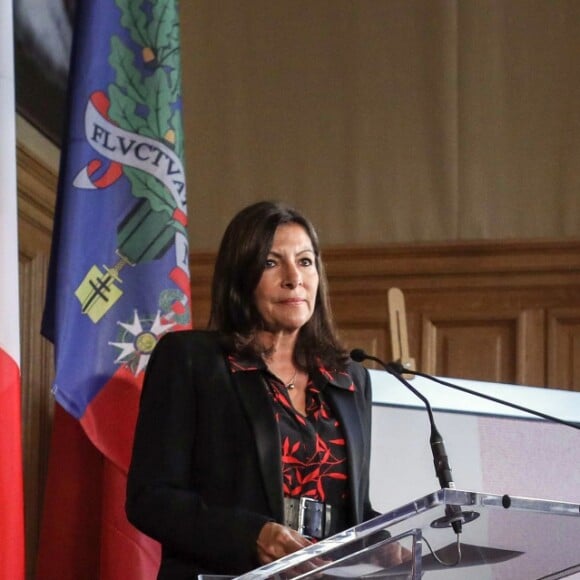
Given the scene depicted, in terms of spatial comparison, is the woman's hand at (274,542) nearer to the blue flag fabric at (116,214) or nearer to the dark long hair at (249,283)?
the dark long hair at (249,283)

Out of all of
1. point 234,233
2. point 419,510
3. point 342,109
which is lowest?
point 419,510

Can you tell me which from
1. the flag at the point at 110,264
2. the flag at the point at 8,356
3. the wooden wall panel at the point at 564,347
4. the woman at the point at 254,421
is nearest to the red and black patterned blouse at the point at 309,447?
the woman at the point at 254,421

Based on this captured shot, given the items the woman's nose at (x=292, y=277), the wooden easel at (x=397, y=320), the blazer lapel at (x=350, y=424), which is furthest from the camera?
the wooden easel at (x=397, y=320)

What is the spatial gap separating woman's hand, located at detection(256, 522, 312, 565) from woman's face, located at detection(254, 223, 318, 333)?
0.49 meters

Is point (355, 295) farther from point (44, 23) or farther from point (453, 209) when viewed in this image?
point (44, 23)

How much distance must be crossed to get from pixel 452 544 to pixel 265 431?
64 centimetres

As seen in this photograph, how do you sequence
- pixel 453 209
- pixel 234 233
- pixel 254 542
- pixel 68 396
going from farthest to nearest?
pixel 453 209, pixel 68 396, pixel 234 233, pixel 254 542

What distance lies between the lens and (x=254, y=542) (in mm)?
1933

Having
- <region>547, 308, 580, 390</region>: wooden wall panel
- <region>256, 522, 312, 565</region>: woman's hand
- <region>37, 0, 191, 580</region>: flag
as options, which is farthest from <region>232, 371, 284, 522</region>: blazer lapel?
<region>547, 308, 580, 390</region>: wooden wall panel

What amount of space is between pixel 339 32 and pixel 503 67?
67 centimetres

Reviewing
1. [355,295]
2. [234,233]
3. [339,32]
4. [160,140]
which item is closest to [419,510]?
[234,233]

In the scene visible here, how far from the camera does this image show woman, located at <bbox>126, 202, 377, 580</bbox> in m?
2.04

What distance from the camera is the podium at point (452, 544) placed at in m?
1.41

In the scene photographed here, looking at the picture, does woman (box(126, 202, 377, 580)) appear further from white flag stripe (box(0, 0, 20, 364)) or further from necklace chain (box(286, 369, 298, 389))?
white flag stripe (box(0, 0, 20, 364))
